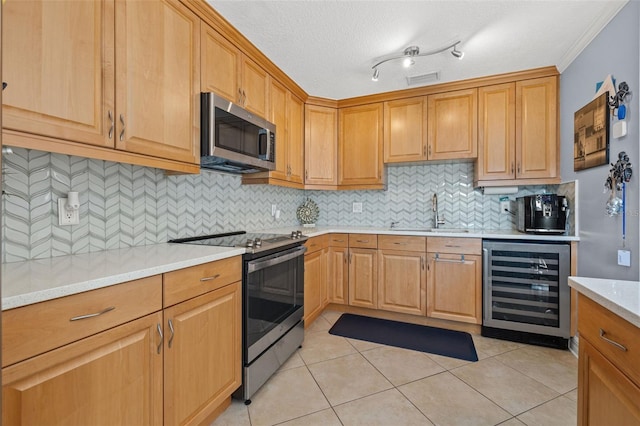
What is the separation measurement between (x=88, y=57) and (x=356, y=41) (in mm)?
1652

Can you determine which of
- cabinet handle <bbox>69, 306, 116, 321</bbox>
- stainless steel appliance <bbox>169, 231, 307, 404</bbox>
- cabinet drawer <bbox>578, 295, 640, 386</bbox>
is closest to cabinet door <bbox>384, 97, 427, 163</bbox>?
stainless steel appliance <bbox>169, 231, 307, 404</bbox>

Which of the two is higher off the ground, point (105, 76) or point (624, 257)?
point (105, 76)

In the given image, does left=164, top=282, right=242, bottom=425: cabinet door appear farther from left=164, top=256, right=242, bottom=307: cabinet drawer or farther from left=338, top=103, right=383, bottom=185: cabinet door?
left=338, top=103, right=383, bottom=185: cabinet door

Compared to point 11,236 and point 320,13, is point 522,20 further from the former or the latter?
point 11,236

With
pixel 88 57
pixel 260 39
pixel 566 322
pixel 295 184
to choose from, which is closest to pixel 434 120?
pixel 295 184

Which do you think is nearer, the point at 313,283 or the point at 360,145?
the point at 313,283

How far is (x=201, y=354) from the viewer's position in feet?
4.75

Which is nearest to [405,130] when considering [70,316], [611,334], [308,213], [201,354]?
[308,213]

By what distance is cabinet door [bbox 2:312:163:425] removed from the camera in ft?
2.78

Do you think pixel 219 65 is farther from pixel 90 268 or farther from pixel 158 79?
pixel 90 268

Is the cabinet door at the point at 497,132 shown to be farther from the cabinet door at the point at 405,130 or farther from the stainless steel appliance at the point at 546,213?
the cabinet door at the point at 405,130

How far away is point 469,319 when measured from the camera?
2.67 m

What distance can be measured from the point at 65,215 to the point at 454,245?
276 cm

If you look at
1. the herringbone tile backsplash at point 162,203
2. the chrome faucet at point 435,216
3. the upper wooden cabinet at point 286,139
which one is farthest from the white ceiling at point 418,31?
the chrome faucet at point 435,216
